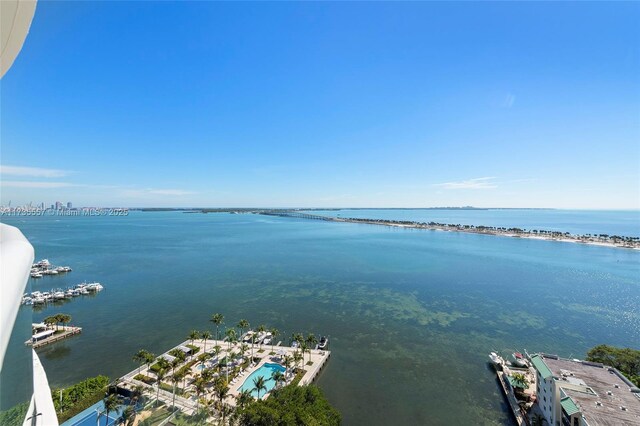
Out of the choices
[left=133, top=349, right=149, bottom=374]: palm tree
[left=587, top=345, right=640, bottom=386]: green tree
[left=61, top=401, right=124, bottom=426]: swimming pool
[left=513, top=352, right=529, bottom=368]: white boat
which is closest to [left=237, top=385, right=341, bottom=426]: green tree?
[left=61, top=401, right=124, bottom=426]: swimming pool

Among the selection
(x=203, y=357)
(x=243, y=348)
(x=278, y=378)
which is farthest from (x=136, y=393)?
(x=278, y=378)

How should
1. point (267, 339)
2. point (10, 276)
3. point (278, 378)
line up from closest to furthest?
point (10, 276) → point (278, 378) → point (267, 339)

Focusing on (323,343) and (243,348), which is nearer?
(243,348)

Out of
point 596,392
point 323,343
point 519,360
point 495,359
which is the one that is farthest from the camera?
point 323,343

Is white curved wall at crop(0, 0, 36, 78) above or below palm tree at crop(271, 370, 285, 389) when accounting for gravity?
above

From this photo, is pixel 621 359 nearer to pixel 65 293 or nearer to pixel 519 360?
pixel 519 360

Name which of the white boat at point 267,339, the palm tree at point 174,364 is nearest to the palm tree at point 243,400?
the palm tree at point 174,364

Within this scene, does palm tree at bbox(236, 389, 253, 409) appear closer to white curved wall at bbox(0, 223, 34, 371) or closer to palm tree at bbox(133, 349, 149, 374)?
palm tree at bbox(133, 349, 149, 374)
